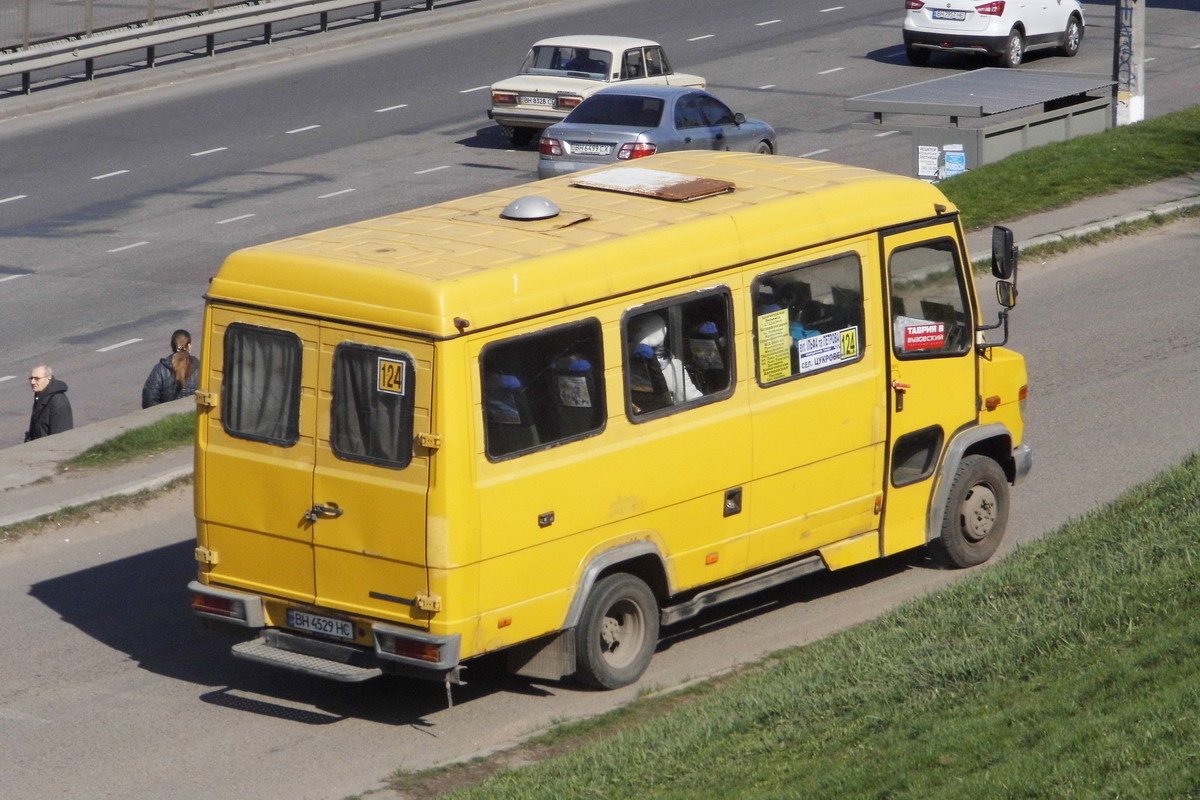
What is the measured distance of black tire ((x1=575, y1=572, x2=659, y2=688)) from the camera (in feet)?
29.1

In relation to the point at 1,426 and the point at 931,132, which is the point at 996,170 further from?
the point at 1,426

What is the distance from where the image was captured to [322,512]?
851cm

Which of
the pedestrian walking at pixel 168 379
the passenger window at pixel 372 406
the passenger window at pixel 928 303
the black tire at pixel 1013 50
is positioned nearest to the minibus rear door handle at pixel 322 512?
the passenger window at pixel 372 406

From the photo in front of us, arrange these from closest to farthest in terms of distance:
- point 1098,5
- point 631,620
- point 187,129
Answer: point 631,620, point 187,129, point 1098,5

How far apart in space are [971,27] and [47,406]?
2099 cm

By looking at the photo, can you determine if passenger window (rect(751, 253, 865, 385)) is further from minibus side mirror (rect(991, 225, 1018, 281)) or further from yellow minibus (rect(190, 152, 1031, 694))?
minibus side mirror (rect(991, 225, 1018, 281))

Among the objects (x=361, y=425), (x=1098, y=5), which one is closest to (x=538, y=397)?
(x=361, y=425)

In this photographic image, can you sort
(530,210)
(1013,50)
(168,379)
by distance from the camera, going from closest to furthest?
(530,210) < (168,379) < (1013,50)

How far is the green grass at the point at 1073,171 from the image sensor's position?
1927 cm

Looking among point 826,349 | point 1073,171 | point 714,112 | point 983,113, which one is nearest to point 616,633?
point 826,349

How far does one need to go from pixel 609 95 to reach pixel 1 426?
10.1 metres

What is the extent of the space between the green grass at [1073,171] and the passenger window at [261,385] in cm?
1147

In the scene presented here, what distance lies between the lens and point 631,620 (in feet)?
30.2

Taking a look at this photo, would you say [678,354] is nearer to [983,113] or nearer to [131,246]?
[983,113]
